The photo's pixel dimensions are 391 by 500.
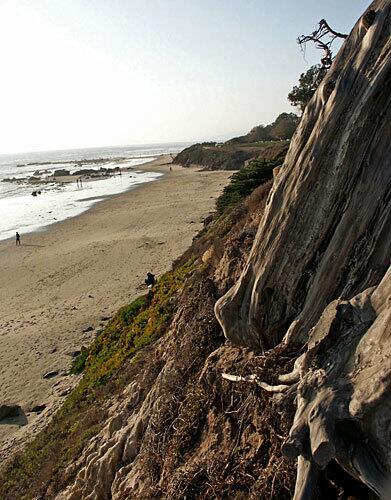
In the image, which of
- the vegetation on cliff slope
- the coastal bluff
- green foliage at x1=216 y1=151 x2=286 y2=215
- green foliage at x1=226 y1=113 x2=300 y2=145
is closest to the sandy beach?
the vegetation on cliff slope

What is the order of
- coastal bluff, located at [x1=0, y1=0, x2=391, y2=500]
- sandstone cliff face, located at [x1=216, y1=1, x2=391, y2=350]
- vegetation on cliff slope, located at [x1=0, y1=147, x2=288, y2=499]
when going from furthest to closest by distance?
vegetation on cliff slope, located at [x1=0, y1=147, x2=288, y2=499] < sandstone cliff face, located at [x1=216, y1=1, x2=391, y2=350] < coastal bluff, located at [x1=0, y1=0, x2=391, y2=500]

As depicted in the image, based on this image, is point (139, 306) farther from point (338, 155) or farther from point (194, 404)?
point (338, 155)

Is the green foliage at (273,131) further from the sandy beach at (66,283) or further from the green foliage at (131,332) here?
the green foliage at (131,332)

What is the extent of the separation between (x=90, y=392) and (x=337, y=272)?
1027 centimetres

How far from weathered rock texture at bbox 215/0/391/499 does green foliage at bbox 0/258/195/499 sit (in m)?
6.75

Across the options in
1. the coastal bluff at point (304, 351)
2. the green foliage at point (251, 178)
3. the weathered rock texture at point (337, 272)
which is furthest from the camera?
the green foliage at point (251, 178)

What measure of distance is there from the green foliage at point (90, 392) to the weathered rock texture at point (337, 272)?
6.75 metres

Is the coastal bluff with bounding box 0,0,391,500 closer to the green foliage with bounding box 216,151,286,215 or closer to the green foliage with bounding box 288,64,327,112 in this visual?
the green foliage with bounding box 216,151,286,215

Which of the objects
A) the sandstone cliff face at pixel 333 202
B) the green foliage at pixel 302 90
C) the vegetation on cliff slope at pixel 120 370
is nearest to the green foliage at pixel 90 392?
the vegetation on cliff slope at pixel 120 370

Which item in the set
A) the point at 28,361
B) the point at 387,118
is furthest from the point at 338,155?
the point at 28,361

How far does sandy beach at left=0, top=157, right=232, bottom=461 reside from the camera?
1602 centimetres

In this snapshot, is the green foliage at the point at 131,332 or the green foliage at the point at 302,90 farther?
the green foliage at the point at 302,90

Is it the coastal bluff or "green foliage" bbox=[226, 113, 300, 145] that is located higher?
the coastal bluff

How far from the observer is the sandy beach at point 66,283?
16016 millimetres
